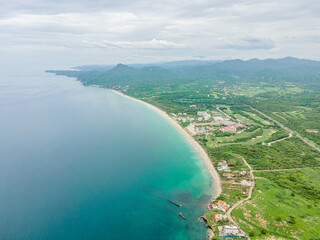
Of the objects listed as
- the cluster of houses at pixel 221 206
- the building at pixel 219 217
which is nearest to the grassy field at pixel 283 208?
the cluster of houses at pixel 221 206

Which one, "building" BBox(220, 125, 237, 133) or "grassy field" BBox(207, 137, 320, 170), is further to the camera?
"building" BBox(220, 125, 237, 133)

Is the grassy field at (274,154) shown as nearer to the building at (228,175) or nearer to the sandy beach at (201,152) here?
the sandy beach at (201,152)

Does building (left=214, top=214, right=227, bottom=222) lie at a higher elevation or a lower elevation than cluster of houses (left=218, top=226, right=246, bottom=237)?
higher

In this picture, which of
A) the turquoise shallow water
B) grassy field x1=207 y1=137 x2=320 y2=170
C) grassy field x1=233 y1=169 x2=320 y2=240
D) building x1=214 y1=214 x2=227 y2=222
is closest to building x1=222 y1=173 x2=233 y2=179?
the turquoise shallow water

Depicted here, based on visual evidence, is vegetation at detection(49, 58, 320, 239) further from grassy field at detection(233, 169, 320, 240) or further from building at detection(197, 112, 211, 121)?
building at detection(197, 112, 211, 121)

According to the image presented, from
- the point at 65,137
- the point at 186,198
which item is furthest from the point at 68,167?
the point at 186,198

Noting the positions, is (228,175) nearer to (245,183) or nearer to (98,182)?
(245,183)
